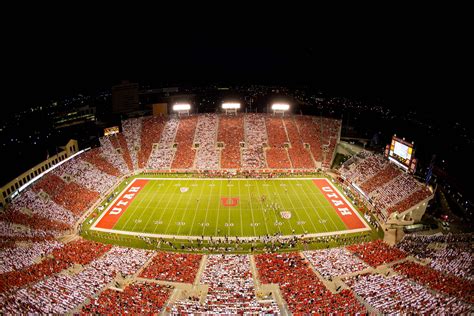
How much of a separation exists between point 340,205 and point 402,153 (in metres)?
9.63

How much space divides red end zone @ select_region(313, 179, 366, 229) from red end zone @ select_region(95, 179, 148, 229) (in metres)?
23.3

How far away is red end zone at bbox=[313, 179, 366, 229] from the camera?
1248 inches

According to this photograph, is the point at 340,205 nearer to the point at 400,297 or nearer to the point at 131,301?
the point at 400,297

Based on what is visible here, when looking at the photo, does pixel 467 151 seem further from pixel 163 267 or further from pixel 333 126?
pixel 163 267

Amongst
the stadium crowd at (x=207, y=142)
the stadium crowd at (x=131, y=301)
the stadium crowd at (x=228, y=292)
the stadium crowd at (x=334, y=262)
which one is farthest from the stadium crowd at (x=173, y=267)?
the stadium crowd at (x=207, y=142)

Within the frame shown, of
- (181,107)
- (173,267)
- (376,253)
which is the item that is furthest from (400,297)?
(181,107)

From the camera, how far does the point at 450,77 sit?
184 ft

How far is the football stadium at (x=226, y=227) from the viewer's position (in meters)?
17.9

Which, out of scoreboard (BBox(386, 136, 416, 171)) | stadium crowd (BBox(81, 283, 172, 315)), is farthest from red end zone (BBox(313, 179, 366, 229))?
stadium crowd (BBox(81, 283, 172, 315))

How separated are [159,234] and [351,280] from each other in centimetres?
1754

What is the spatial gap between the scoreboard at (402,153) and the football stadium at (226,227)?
161mm

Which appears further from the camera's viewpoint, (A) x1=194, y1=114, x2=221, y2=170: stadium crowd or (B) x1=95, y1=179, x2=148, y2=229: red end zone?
(A) x1=194, y1=114, x2=221, y2=170: stadium crowd

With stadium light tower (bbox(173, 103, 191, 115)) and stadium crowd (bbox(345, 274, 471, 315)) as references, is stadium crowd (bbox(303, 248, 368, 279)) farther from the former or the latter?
stadium light tower (bbox(173, 103, 191, 115))

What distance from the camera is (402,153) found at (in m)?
36.4
